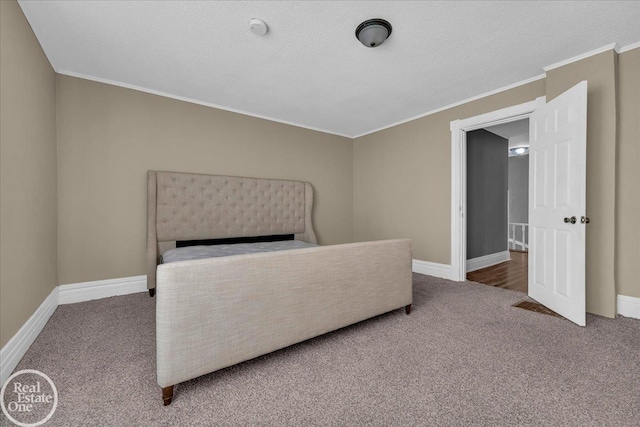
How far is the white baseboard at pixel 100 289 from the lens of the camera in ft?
8.86

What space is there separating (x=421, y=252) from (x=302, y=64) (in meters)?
2.97

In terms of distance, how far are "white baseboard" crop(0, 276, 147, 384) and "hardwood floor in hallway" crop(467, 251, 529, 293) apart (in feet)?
14.2

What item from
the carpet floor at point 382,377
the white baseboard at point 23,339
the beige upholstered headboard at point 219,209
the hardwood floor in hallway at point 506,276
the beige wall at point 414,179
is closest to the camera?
the carpet floor at point 382,377

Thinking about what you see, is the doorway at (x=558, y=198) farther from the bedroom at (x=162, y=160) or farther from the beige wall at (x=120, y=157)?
the beige wall at (x=120, y=157)

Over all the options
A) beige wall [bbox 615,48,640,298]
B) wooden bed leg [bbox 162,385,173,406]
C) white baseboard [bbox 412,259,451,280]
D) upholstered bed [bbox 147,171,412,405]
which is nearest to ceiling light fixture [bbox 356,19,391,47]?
upholstered bed [bbox 147,171,412,405]

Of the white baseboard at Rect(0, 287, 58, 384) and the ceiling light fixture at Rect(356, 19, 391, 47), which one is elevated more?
the ceiling light fixture at Rect(356, 19, 391, 47)

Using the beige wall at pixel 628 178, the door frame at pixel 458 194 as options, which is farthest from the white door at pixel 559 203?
the door frame at pixel 458 194

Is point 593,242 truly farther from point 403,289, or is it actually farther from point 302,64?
point 302,64

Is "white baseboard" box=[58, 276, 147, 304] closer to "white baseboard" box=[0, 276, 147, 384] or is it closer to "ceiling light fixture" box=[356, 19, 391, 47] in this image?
"white baseboard" box=[0, 276, 147, 384]

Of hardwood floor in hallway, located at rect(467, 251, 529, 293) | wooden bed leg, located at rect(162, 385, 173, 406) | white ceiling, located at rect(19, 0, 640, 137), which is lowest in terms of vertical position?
hardwood floor in hallway, located at rect(467, 251, 529, 293)

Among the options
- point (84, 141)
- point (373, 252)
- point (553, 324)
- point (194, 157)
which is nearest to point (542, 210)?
point (553, 324)

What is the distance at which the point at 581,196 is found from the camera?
7.13ft

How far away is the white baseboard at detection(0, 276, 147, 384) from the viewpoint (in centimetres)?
157

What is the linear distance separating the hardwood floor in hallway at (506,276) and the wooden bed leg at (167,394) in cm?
361
